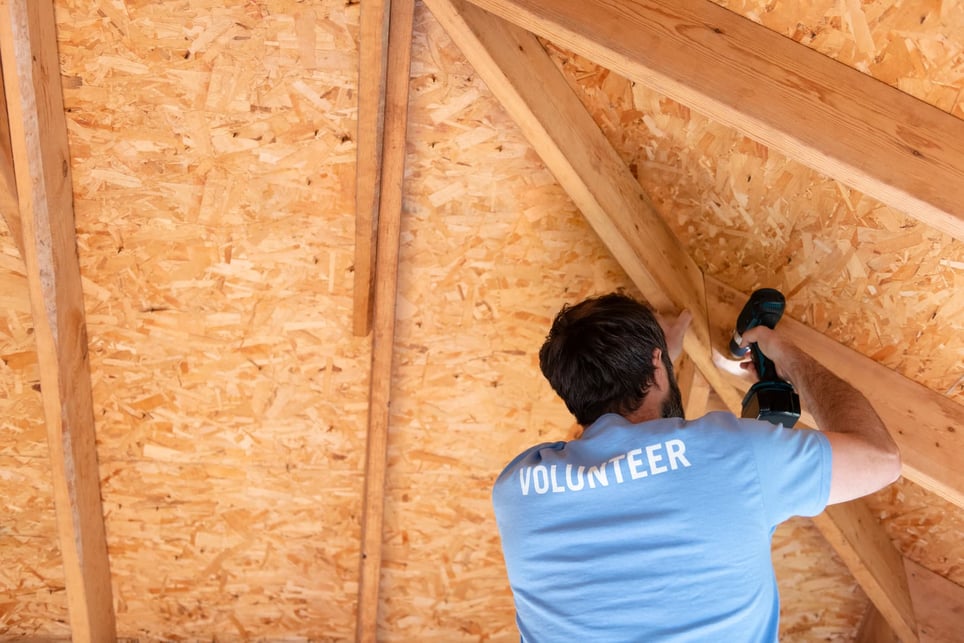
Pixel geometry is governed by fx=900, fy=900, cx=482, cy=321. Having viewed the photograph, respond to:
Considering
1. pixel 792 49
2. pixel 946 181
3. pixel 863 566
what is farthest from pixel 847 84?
pixel 863 566

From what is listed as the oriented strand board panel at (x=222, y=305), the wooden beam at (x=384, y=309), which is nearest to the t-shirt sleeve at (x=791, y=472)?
the wooden beam at (x=384, y=309)

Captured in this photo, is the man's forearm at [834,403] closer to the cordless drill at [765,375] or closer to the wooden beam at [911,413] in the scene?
the cordless drill at [765,375]

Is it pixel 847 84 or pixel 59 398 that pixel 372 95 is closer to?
pixel 847 84

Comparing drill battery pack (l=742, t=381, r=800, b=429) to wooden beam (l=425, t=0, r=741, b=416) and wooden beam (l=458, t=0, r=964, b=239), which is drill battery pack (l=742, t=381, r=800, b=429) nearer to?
wooden beam (l=425, t=0, r=741, b=416)

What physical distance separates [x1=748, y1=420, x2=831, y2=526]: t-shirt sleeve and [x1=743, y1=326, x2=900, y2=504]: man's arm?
4 centimetres

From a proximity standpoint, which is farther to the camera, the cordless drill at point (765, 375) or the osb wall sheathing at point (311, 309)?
the osb wall sheathing at point (311, 309)

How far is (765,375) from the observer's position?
2398mm

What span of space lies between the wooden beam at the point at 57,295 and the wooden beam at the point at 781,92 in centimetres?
142

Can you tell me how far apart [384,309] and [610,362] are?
1.11m

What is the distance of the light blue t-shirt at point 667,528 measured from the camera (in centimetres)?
173

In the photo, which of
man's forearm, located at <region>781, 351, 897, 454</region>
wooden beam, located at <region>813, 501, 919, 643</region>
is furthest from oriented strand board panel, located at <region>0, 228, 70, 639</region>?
wooden beam, located at <region>813, 501, 919, 643</region>

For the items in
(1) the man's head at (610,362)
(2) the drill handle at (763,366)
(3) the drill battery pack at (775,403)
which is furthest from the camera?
(2) the drill handle at (763,366)

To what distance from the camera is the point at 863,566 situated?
3152 mm

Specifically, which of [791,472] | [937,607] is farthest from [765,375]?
[937,607]
